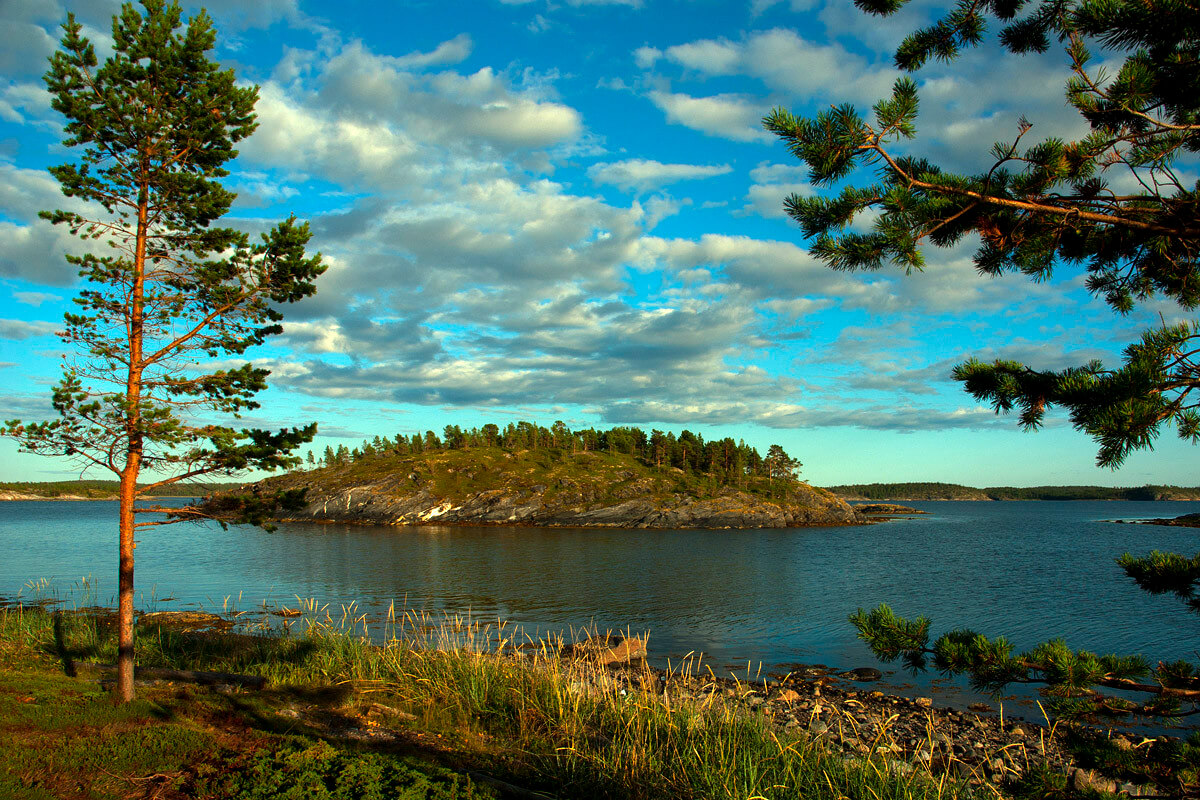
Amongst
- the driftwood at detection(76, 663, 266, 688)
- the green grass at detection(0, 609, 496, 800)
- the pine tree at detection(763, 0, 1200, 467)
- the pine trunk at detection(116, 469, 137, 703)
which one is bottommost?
the driftwood at detection(76, 663, 266, 688)

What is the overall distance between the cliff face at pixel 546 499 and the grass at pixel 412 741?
3966 inches

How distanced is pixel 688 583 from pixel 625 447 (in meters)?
124

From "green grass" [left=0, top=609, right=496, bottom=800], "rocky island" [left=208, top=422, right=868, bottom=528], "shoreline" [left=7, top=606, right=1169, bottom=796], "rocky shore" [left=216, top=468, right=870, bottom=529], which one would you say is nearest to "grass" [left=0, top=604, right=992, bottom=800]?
"green grass" [left=0, top=609, right=496, bottom=800]

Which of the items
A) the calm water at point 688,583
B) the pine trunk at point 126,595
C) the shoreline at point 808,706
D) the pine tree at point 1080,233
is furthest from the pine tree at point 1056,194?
the calm water at point 688,583

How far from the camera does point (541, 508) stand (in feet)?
379

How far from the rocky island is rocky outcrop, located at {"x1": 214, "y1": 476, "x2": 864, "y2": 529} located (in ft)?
0.58

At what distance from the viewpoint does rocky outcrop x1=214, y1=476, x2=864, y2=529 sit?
112 meters

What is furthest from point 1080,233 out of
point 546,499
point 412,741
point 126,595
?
point 546,499

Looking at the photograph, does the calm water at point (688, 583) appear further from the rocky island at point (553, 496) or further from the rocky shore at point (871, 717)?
the rocky island at point (553, 496)

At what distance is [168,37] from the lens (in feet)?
38.1

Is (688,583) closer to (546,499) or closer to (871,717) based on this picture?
(871,717)

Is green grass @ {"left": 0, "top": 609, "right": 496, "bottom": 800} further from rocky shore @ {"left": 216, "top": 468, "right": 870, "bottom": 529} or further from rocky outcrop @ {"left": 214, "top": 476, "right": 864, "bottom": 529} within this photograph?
rocky shore @ {"left": 216, "top": 468, "right": 870, "bottom": 529}

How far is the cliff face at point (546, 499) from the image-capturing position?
11288 centimetres

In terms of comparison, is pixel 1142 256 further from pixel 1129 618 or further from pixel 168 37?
pixel 1129 618
